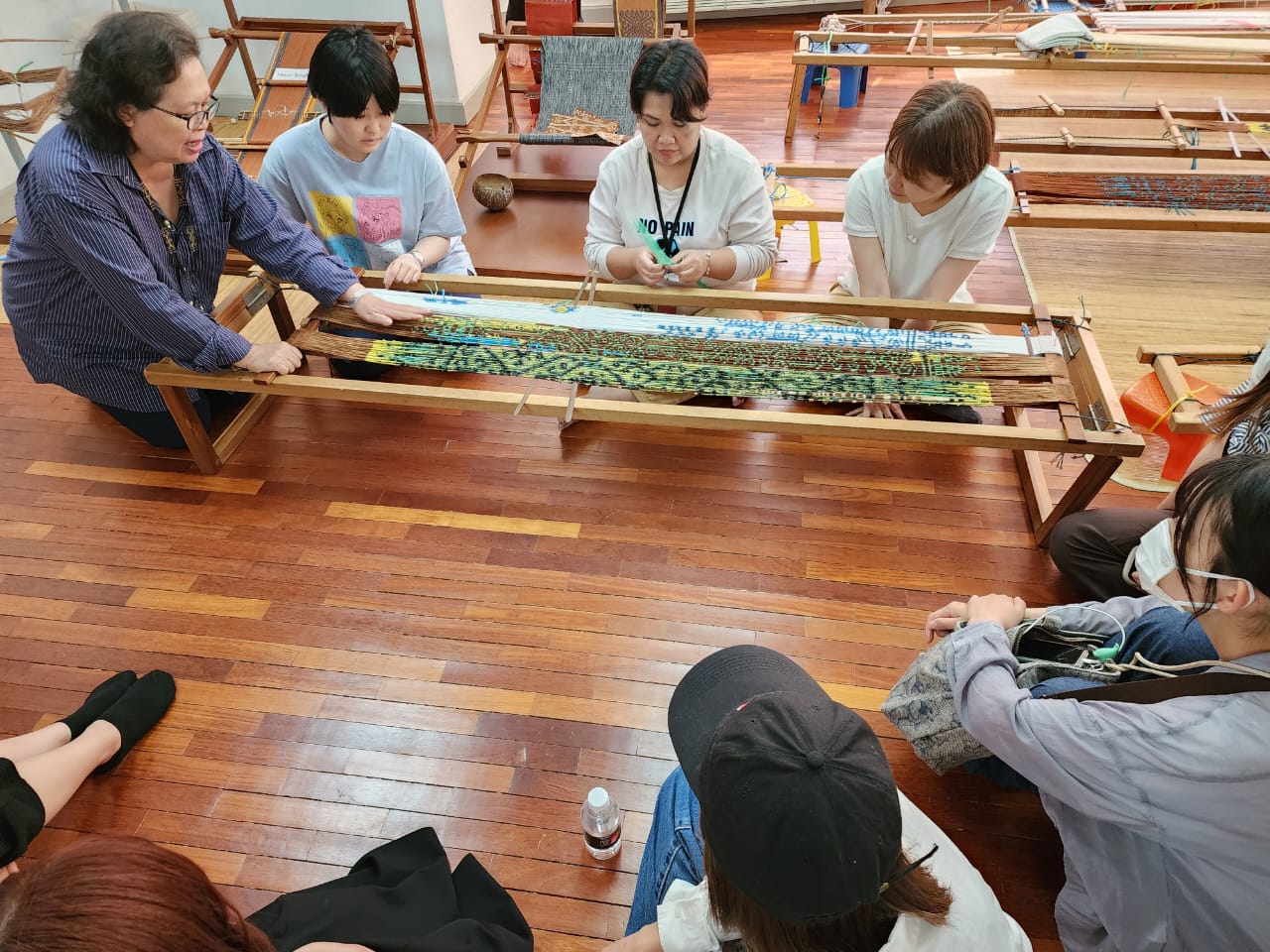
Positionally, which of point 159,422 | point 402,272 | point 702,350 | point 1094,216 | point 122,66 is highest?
point 122,66

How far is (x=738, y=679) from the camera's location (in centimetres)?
102

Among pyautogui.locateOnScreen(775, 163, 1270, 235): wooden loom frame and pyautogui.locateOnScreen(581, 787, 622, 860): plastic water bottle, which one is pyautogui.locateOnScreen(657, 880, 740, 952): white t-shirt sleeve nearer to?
pyautogui.locateOnScreen(581, 787, 622, 860): plastic water bottle

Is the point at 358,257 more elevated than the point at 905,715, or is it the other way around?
the point at 358,257

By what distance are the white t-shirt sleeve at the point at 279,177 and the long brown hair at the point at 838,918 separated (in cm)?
227

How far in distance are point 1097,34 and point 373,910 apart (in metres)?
5.01

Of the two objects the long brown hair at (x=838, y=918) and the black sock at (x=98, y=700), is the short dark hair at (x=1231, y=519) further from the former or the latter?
→ the black sock at (x=98, y=700)

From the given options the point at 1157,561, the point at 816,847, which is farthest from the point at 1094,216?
the point at 816,847

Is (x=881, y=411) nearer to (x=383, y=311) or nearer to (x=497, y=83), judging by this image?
(x=383, y=311)

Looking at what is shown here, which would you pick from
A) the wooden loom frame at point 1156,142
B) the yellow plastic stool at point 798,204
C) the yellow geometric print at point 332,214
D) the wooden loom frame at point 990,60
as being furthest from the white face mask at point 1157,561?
the wooden loom frame at point 990,60

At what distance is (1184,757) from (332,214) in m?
2.58

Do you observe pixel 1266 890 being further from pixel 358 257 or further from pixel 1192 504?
pixel 358 257

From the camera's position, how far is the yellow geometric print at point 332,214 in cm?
245

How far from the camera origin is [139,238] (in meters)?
1.91

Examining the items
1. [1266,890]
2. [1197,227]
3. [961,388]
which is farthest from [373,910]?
[1197,227]
